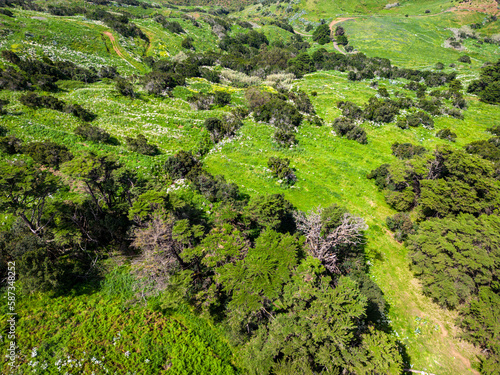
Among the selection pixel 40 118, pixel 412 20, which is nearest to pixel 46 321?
pixel 40 118

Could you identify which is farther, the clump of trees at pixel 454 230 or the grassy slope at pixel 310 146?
the grassy slope at pixel 310 146

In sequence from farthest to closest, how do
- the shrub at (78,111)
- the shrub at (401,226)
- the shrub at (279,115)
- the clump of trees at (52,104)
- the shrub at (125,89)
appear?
the shrub at (279,115)
the shrub at (125,89)
the shrub at (78,111)
the clump of trees at (52,104)
the shrub at (401,226)

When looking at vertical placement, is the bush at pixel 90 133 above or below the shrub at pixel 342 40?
below

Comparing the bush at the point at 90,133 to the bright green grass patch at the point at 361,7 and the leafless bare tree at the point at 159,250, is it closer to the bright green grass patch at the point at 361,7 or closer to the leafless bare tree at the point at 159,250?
the leafless bare tree at the point at 159,250

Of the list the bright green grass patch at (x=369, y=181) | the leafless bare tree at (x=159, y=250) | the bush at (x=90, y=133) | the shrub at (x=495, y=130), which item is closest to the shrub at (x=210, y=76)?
the bright green grass patch at (x=369, y=181)

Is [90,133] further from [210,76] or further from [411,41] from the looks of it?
[411,41]

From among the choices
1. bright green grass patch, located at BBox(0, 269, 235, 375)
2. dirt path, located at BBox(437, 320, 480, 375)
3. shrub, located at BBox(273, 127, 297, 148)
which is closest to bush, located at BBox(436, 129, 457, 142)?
shrub, located at BBox(273, 127, 297, 148)

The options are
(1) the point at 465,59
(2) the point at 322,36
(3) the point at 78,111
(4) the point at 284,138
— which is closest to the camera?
(3) the point at 78,111

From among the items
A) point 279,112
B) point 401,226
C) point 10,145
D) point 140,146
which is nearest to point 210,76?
point 279,112
